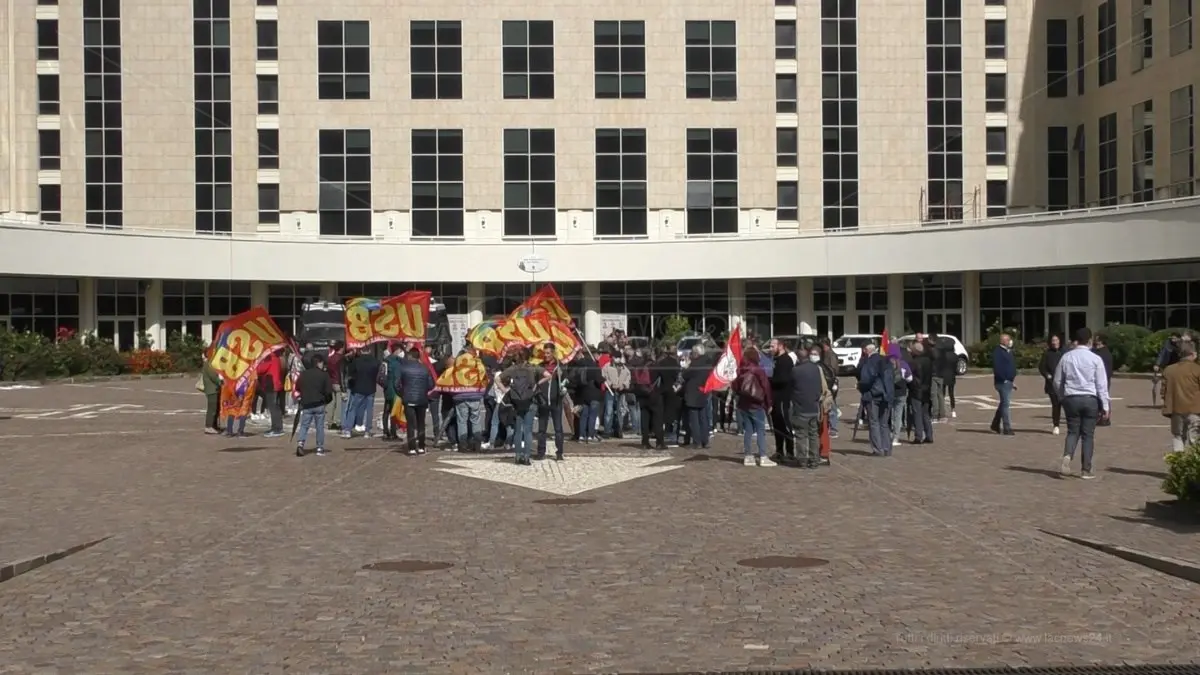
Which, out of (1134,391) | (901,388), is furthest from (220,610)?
(1134,391)

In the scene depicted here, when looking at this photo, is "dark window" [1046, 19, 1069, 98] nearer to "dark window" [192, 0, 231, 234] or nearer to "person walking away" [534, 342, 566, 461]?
"dark window" [192, 0, 231, 234]

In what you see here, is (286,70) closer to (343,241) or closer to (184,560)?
(343,241)

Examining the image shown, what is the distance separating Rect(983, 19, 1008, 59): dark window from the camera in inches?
2644

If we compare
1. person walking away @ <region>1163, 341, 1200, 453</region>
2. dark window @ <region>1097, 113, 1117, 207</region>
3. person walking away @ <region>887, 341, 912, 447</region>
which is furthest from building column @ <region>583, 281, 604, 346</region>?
person walking away @ <region>1163, 341, 1200, 453</region>

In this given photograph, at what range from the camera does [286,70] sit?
66812 mm

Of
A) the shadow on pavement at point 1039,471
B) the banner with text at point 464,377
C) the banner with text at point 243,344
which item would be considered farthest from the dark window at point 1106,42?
the shadow on pavement at point 1039,471

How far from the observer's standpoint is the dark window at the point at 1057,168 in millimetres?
67000

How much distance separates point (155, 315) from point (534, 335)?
43471 millimetres

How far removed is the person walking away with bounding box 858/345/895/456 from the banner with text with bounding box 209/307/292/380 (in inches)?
464

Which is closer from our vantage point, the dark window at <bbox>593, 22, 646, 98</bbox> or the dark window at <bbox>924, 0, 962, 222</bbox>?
the dark window at <bbox>924, 0, 962, 222</bbox>

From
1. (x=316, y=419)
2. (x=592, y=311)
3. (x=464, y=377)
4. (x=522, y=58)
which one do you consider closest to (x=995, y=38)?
(x=522, y=58)

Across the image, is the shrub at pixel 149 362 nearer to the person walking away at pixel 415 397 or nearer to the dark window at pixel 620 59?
the dark window at pixel 620 59

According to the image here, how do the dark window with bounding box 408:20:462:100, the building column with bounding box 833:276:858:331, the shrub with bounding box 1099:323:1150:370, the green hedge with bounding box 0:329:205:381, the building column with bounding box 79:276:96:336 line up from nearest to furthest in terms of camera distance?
the shrub with bounding box 1099:323:1150:370 → the green hedge with bounding box 0:329:205:381 → the building column with bounding box 79:276:96:336 → the dark window with bounding box 408:20:462:100 → the building column with bounding box 833:276:858:331

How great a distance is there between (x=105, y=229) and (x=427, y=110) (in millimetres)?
14515
